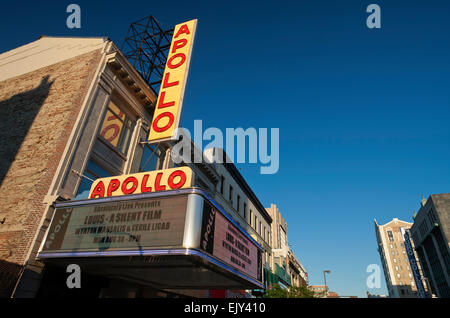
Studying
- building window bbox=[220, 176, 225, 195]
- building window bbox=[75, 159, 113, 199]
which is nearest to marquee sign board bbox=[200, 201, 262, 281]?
building window bbox=[75, 159, 113, 199]

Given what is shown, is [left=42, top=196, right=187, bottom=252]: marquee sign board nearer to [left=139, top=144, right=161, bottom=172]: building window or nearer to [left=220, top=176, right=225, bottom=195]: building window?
[left=139, top=144, right=161, bottom=172]: building window

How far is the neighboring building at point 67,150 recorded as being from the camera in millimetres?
10477

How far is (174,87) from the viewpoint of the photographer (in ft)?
51.0

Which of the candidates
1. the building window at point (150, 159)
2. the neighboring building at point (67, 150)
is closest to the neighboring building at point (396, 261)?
the neighboring building at point (67, 150)

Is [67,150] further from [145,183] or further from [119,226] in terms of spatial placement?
[119,226]

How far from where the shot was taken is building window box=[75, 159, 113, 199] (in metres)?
13.3

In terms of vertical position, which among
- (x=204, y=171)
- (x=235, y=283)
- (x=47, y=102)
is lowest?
(x=235, y=283)

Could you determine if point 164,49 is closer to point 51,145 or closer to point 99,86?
point 99,86

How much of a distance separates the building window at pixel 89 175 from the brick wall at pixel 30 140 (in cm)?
152

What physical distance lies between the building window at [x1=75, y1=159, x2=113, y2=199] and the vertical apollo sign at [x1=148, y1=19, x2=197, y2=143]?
3078 mm

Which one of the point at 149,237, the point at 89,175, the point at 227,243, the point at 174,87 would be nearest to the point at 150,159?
the point at 89,175

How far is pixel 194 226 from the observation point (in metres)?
8.67
